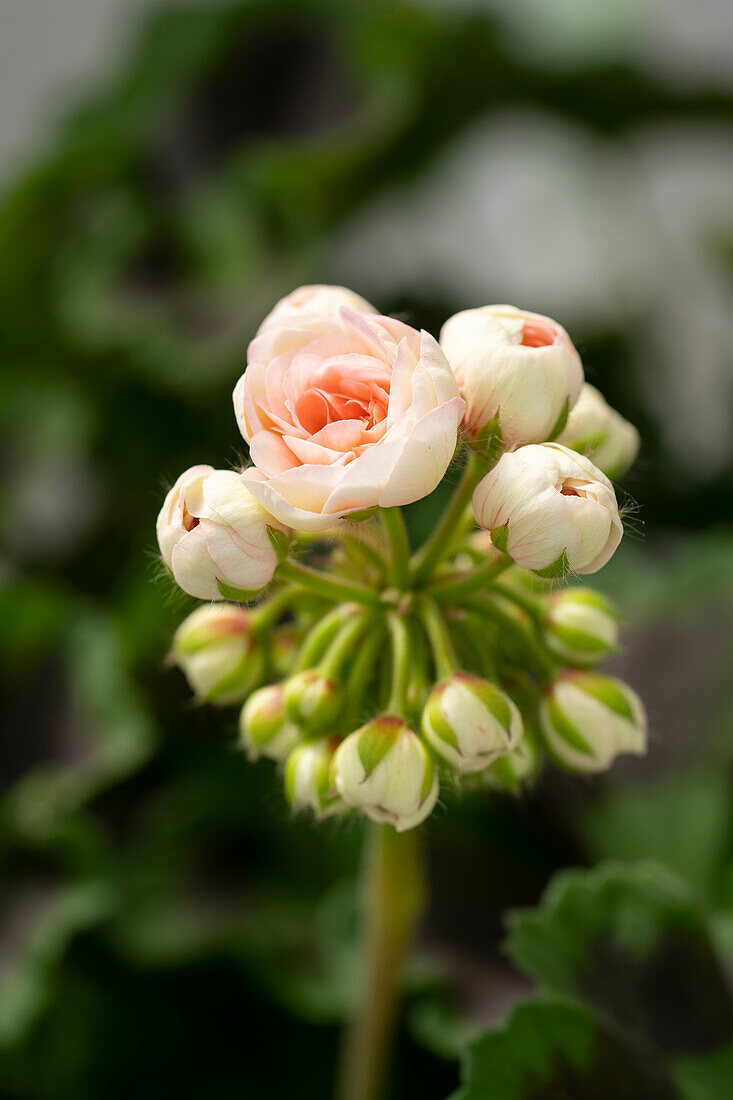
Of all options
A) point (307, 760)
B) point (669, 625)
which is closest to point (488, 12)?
point (669, 625)

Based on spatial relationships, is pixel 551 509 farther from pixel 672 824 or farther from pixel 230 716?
pixel 230 716

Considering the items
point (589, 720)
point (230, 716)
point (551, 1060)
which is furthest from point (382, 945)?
point (230, 716)

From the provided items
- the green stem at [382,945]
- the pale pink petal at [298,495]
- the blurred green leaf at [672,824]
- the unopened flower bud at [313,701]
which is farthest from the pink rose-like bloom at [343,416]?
the blurred green leaf at [672,824]

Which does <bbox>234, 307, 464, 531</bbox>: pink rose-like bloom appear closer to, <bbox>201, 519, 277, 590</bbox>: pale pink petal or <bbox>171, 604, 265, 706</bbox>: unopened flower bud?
<bbox>201, 519, 277, 590</bbox>: pale pink petal

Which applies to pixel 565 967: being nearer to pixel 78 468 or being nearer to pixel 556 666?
pixel 556 666

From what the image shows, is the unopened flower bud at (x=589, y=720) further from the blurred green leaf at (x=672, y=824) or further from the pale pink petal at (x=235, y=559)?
the blurred green leaf at (x=672, y=824)

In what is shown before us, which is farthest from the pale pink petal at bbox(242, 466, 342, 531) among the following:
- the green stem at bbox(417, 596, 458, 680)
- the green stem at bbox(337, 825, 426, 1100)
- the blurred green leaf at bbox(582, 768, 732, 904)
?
the blurred green leaf at bbox(582, 768, 732, 904)
